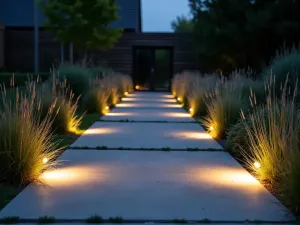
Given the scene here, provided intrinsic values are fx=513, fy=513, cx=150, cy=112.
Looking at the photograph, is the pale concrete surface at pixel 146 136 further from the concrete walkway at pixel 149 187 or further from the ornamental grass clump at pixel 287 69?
the ornamental grass clump at pixel 287 69

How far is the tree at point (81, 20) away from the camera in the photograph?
23.2 metres

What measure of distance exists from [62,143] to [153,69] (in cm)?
2136

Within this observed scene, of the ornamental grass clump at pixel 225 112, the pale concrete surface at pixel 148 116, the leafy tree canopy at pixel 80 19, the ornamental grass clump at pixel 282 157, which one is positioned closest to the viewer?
the ornamental grass clump at pixel 282 157

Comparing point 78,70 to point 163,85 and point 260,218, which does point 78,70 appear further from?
point 163,85

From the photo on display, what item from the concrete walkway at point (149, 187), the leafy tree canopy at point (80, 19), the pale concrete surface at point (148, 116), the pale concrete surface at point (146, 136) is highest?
the leafy tree canopy at point (80, 19)

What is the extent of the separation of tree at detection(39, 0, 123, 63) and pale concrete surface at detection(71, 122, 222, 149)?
1262 cm

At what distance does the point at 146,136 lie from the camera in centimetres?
941

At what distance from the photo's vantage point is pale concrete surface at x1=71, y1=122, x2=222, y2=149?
328 inches

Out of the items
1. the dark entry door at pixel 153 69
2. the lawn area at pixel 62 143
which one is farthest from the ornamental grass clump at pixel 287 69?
the dark entry door at pixel 153 69

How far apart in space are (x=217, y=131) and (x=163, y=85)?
20.9m

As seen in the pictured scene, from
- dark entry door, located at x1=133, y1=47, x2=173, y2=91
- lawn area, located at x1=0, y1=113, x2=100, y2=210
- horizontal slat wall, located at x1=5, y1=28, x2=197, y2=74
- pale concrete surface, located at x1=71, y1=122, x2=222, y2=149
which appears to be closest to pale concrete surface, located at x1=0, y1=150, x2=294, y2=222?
lawn area, located at x1=0, y1=113, x2=100, y2=210

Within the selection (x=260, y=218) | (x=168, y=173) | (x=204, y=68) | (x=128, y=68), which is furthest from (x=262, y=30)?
(x=260, y=218)

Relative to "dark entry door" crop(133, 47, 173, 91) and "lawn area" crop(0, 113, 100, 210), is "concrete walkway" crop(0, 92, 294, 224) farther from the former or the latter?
"dark entry door" crop(133, 47, 173, 91)

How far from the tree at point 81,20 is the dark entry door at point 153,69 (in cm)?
538
